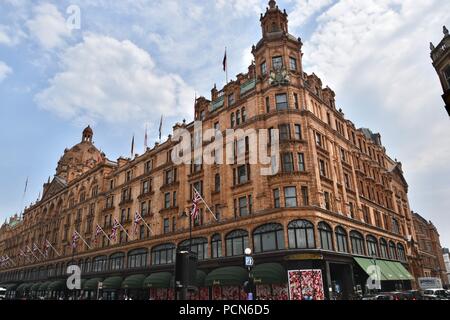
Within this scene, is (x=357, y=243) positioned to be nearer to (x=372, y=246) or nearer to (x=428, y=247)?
(x=372, y=246)

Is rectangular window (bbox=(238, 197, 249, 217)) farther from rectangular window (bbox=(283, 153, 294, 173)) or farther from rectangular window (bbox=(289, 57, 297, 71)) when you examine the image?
rectangular window (bbox=(289, 57, 297, 71))

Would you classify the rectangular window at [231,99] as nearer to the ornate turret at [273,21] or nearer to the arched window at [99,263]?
the ornate turret at [273,21]

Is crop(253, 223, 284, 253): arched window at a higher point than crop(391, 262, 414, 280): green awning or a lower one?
higher

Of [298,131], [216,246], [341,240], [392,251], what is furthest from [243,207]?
[392,251]

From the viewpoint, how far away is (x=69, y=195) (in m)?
71.8

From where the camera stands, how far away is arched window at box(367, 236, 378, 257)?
130ft

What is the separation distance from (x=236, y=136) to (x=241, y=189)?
20.8 feet

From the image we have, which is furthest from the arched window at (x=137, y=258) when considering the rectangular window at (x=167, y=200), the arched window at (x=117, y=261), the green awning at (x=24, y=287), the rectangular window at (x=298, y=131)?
the green awning at (x=24, y=287)

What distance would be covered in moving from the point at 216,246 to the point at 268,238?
23.3 feet

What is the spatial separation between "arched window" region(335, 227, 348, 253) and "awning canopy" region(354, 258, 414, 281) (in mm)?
1808

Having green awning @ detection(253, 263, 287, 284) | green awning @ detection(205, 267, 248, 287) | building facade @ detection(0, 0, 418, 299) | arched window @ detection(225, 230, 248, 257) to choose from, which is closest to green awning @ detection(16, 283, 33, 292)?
building facade @ detection(0, 0, 418, 299)

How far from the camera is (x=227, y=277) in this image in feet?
104
